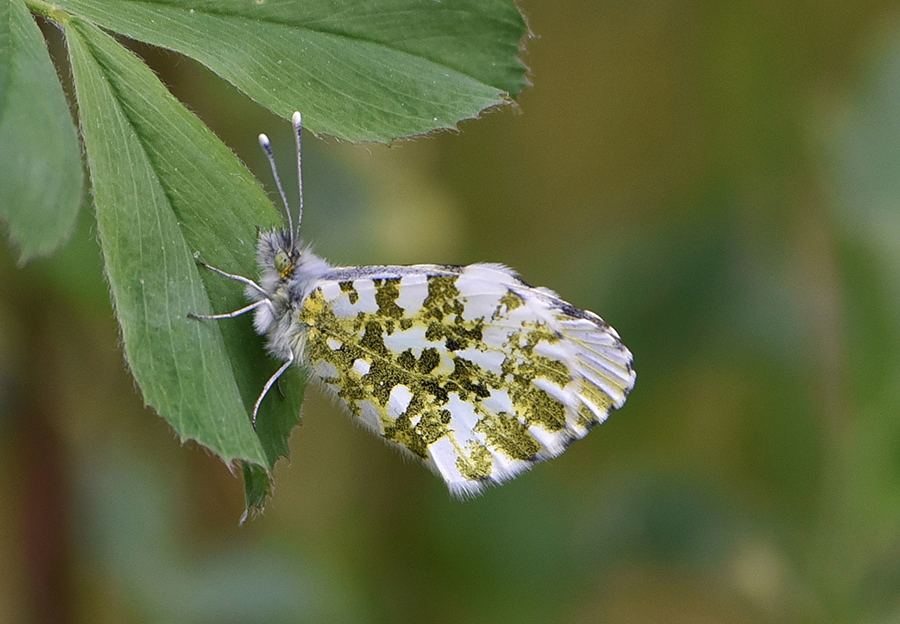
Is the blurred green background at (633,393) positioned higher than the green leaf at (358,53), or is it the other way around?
the green leaf at (358,53)

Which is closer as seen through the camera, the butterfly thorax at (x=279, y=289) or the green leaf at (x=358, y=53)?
the green leaf at (x=358, y=53)

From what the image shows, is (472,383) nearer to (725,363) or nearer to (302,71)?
(302,71)

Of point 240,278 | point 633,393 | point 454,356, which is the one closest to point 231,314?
point 240,278

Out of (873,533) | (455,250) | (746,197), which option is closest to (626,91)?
(746,197)

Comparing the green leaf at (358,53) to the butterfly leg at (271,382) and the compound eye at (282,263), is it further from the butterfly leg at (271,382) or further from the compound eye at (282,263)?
the butterfly leg at (271,382)

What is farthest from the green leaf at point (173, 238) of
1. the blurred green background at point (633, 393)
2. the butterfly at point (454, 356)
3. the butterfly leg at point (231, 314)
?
the blurred green background at point (633, 393)

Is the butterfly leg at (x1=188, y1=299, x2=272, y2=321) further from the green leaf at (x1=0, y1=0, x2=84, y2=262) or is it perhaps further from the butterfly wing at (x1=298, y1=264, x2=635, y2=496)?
the green leaf at (x1=0, y1=0, x2=84, y2=262)

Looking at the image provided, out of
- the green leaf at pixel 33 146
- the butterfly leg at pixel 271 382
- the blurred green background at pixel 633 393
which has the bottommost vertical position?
the blurred green background at pixel 633 393
